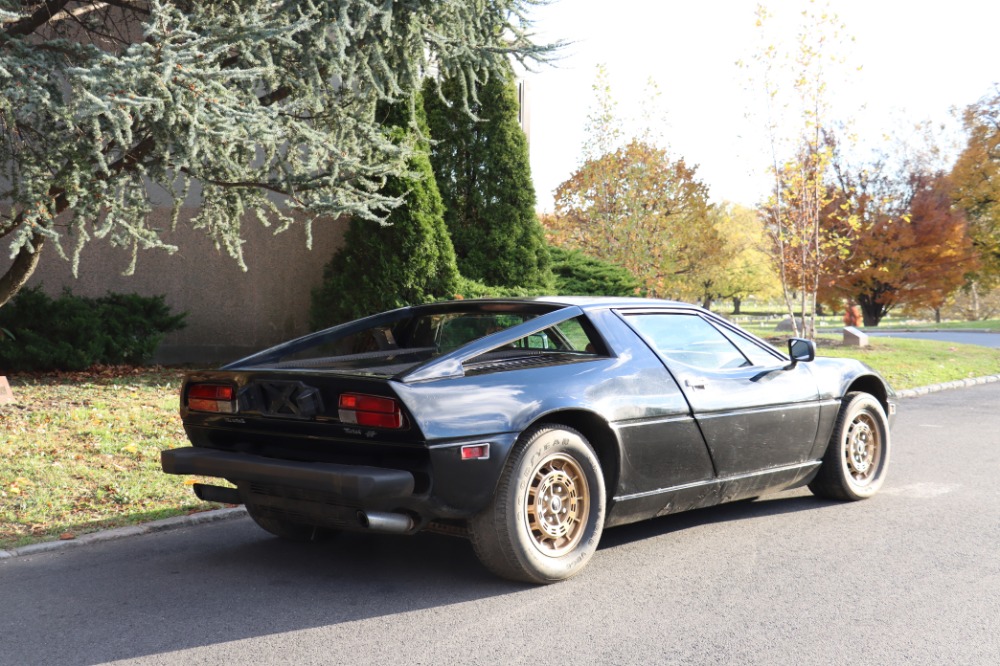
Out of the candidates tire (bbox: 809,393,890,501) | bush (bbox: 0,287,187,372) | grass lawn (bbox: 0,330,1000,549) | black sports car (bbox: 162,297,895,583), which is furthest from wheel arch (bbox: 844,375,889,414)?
bush (bbox: 0,287,187,372)

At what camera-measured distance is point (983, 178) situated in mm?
41438

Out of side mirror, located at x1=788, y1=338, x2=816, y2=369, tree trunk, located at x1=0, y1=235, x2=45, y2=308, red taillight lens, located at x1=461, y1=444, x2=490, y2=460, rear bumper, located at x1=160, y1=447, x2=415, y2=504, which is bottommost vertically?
rear bumper, located at x1=160, y1=447, x2=415, y2=504

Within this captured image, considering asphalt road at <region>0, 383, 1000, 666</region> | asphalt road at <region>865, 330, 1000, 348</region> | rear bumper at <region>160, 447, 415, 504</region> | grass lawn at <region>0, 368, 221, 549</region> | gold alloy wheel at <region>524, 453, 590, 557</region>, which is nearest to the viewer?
asphalt road at <region>0, 383, 1000, 666</region>

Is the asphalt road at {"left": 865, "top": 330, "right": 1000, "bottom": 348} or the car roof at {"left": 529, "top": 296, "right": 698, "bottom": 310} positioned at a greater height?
the car roof at {"left": 529, "top": 296, "right": 698, "bottom": 310}

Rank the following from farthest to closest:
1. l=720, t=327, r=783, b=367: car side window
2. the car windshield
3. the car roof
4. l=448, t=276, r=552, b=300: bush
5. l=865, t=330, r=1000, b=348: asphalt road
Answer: l=865, t=330, r=1000, b=348: asphalt road → l=448, t=276, r=552, b=300: bush → l=720, t=327, r=783, b=367: car side window → the car roof → the car windshield

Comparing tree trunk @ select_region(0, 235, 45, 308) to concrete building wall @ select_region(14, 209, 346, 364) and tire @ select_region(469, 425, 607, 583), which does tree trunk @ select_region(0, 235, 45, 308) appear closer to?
concrete building wall @ select_region(14, 209, 346, 364)

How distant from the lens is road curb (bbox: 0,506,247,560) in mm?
5562

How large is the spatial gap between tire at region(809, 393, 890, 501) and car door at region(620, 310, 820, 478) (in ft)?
1.11

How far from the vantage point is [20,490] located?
6.83 meters

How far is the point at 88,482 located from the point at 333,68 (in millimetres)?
4015

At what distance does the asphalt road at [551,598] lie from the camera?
12.7 feet

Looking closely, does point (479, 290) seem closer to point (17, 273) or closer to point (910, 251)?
point (17, 273)

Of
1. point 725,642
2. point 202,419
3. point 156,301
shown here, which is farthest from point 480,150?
point 725,642

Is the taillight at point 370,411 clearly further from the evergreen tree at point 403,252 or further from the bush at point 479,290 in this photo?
the evergreen tree at point 403,252
